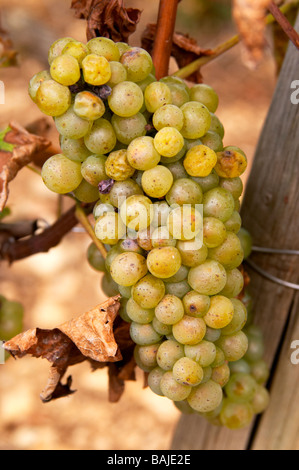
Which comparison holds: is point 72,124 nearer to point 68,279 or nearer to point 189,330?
point 189,330

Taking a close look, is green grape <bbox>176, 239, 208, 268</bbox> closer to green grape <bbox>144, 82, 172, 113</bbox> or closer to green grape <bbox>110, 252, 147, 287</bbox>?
green grape <bbox>110, 252, 147, 287</bbox>

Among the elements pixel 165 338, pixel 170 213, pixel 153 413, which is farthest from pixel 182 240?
pixel 153 413

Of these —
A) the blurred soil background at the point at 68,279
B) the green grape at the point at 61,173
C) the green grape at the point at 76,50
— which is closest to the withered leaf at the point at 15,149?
the green grape at the point at 61,173

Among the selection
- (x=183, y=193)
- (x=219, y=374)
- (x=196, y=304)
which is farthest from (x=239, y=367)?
(x=183, y=193)

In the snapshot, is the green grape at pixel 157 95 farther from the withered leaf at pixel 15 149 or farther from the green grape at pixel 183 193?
the withered leaf at pixel 15 149

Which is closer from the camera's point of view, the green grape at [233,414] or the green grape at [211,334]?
the green grape at [211,334]

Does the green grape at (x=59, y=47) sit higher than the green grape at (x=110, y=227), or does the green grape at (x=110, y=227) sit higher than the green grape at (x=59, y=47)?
the green grape at (x=59, y=47)
